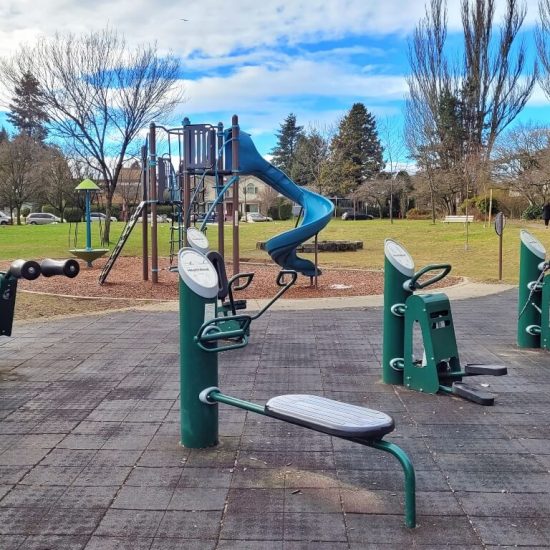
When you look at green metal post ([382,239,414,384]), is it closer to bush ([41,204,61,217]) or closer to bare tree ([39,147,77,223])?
bare tree ([39,147,77,223])

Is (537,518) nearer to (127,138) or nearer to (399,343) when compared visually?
(399,343)

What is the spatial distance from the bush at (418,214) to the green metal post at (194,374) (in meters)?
44.7

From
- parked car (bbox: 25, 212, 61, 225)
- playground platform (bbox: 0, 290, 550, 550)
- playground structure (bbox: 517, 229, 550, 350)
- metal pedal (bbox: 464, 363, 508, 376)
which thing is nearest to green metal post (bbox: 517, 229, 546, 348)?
playground structure (bbox: 517, 229, 550, 350)

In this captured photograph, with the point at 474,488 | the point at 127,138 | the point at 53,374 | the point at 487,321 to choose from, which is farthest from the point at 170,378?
the point at 127,138

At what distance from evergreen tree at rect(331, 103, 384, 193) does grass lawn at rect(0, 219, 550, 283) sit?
67.4 ft

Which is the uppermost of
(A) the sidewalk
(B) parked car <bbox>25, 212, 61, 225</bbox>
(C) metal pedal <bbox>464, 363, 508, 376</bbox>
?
(B) parked car <bbox>25, 212, 61, 225</bbox>

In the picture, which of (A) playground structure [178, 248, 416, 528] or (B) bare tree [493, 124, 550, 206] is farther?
(B) bare tree [493, 124, 550, 206]

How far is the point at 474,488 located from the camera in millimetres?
3045

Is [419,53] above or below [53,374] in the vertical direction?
above

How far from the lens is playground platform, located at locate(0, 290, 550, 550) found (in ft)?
8.57

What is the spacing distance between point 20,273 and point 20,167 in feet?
142

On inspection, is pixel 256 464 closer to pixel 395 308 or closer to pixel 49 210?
pixel 395 308

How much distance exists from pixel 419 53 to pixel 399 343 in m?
50.8

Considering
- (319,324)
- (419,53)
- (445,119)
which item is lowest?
(319,324)
